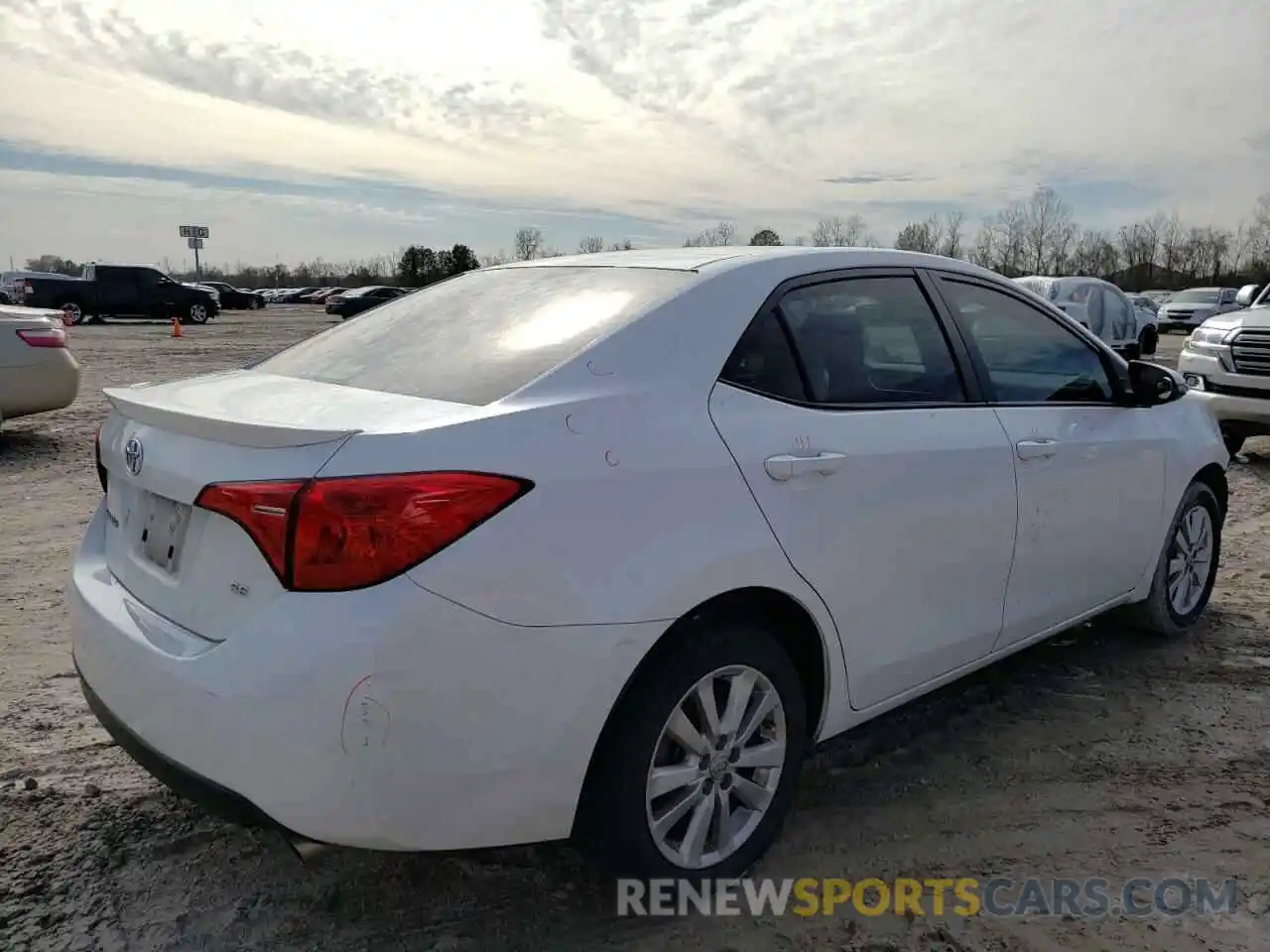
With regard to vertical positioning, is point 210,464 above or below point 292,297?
above

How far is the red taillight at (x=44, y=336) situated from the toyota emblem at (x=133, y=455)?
287 inches

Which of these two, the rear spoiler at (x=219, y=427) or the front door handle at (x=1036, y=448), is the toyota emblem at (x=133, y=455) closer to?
the rear spoiler at (x=219, y=427)

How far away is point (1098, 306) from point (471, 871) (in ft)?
53.9

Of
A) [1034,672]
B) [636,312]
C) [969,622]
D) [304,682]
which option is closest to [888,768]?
[969,622]

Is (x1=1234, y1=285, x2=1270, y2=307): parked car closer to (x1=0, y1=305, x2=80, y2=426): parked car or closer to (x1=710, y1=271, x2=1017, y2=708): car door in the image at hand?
(x1=710, y1=271, x2=1017, y2=708): car door

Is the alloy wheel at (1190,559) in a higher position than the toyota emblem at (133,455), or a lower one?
lower

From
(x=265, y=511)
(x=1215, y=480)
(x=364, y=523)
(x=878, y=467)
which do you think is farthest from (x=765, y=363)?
(x=1215, y=480)

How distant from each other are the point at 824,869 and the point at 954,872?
36 cm

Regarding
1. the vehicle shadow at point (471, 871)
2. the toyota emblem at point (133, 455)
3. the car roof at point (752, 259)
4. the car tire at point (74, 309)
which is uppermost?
the car roof at point (752, 259)

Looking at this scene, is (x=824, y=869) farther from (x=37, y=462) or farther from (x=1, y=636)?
(x=37, y=462)

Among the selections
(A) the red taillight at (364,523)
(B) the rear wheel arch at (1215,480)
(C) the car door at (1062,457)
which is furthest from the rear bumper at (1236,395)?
(A) the red taillight at (364,523)

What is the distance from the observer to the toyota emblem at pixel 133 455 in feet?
7.94

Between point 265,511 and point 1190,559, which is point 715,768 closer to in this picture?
point 265,511

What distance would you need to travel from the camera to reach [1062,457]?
3.44 meters
